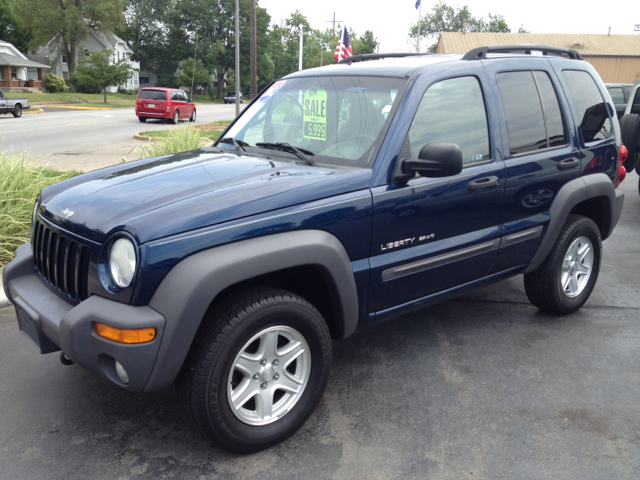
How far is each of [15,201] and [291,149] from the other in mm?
3596

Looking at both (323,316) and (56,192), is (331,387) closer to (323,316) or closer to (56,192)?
(323,316)

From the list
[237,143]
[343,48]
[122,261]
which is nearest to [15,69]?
[343,48]

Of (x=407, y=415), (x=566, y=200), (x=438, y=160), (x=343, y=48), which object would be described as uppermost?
(x=343, y=48)

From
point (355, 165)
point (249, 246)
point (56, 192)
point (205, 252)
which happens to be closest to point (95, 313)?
point (205, 252)

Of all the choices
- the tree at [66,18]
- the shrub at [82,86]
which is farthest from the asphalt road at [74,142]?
the tree at [66,18]

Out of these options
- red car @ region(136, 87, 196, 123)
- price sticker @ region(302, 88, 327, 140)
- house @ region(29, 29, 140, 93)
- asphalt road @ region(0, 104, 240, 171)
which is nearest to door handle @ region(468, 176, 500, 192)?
price sticker @ region(302, 88, 327, 140)

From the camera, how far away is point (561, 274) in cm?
439

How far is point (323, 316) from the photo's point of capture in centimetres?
321

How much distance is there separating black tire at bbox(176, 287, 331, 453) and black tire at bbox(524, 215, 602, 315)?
2.12 meters

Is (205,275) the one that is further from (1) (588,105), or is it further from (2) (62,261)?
(1) (588,105)

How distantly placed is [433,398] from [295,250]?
134 cm

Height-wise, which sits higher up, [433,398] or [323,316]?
[323,316]

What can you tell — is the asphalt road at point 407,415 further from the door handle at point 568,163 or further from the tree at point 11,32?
the tree at point 11,32

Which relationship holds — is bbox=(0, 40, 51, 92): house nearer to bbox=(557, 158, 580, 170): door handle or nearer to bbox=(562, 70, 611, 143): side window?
bbox=(562, 70, 611, 143): side window
